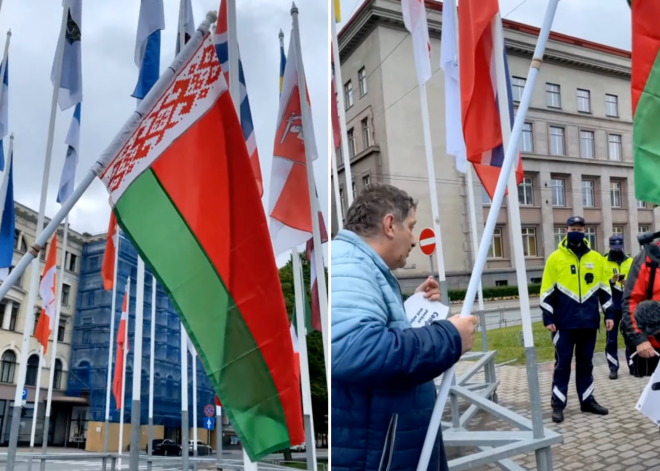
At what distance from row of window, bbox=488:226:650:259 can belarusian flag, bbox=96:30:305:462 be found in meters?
2.12

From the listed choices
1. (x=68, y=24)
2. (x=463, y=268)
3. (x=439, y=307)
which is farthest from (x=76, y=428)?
(x=439, y=307)

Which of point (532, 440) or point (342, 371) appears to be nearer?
point (342, 371)

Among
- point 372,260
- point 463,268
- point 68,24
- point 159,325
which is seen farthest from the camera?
point 159,325

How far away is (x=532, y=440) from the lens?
265 cm

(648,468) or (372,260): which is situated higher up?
(372,260)

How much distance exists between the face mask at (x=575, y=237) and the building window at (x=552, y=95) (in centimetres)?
110

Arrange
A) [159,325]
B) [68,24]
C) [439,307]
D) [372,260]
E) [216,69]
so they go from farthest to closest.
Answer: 1. [159,325]
2. [68,24]
3. [216,69]
4. [439,307]
5. [372,260]

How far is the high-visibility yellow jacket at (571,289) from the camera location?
504 cm

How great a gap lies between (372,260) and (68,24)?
6.50 m

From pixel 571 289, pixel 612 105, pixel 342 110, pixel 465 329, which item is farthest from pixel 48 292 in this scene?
pixel 465 329

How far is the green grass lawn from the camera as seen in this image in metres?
6.70

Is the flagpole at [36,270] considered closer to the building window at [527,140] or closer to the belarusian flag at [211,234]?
the belarusian flag at [211,234]

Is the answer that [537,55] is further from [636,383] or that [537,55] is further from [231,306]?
[636,383]

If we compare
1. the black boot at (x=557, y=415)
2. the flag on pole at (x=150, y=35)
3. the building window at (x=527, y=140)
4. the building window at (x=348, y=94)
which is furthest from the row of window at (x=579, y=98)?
the flag on pole at (x=150, y=35)
